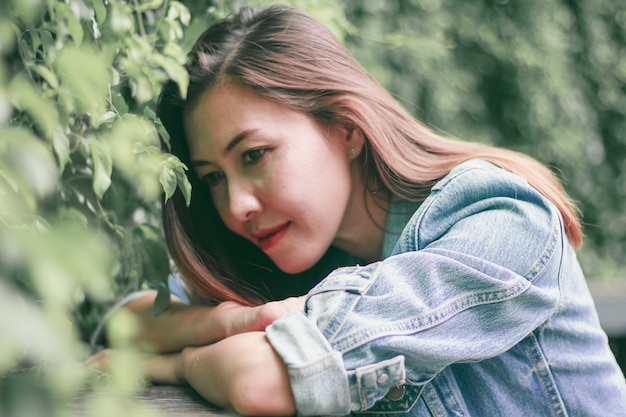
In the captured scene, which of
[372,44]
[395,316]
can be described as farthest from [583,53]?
[395,316]

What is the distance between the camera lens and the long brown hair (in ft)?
5.36

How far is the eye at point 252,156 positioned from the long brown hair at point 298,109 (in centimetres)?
12

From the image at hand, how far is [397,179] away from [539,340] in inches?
18.5

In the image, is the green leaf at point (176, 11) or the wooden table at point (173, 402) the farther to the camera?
the green leaf at point (176, 11)

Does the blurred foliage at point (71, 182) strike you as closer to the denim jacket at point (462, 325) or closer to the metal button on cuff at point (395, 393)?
the denim jacket at point (462, 325)

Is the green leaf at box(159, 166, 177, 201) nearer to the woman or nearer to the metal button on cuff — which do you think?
the woman

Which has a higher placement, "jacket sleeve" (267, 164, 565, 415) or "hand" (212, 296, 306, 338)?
"jacket sleeve" (267, 164, 565, 415)

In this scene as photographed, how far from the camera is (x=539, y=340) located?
Answer: 56.8 inches

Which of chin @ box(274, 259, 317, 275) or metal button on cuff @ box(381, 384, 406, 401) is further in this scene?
chin @ box(274, 259, 317, 275)

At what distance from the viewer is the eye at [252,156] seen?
1.59m

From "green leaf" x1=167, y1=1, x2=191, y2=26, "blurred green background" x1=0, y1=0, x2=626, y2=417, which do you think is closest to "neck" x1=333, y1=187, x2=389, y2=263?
"blurred green background" x1=0, y1=0, x2=626, y2=417

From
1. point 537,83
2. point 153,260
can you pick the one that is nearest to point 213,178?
point 153,260

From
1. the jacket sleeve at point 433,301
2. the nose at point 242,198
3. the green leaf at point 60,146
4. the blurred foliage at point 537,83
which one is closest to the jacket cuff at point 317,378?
the jacket sleeve at point 433,301

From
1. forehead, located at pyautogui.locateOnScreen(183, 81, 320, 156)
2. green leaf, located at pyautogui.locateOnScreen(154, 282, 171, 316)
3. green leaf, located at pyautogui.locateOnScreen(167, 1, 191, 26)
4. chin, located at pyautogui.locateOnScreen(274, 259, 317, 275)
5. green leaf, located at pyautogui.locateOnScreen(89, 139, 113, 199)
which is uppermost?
green leaf, located at pyautogui.locateOnScreen(167, 1, 191, 26)
